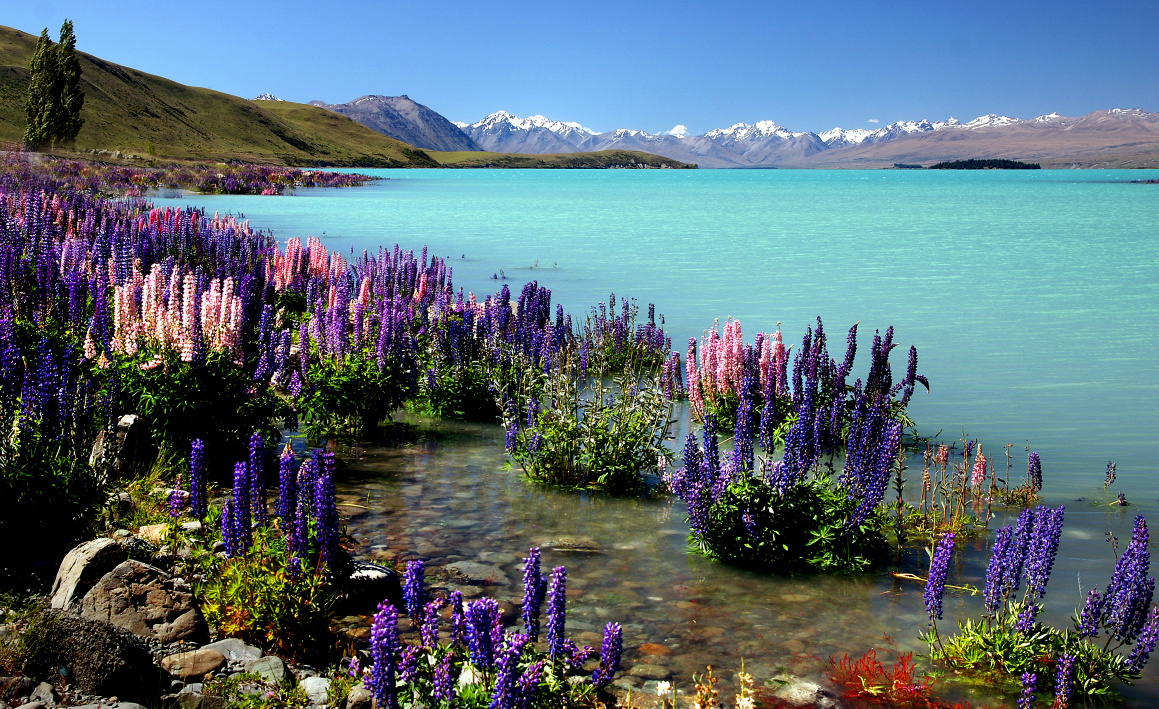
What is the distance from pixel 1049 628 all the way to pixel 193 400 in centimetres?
702

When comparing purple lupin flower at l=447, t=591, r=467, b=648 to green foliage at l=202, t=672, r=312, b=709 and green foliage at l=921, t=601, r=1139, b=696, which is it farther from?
green foliage at l=921, t=601, r=1139, b=696

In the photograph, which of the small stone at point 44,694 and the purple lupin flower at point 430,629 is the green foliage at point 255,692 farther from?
the purple lupin flower at point 430,629

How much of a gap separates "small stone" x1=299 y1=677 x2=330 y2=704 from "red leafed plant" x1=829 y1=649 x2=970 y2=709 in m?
3.04

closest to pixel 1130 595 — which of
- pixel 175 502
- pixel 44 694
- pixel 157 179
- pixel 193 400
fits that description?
pixel 44 694

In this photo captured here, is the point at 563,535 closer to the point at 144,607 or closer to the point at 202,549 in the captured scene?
the point at 202,549

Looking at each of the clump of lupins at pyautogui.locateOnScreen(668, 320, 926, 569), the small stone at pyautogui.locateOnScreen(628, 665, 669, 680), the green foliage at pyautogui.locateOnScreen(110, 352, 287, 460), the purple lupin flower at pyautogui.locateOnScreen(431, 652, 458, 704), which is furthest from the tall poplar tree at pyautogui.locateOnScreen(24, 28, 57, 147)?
the purple lupin flower at pyautogui.locateOnScreen(431, 652, 458, 704)

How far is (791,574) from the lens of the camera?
6738mm

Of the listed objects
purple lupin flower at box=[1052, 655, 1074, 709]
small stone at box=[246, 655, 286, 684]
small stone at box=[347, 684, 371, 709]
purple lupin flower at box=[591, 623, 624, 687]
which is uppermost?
purple lupin flower at box=[591, 623, 624, 687]

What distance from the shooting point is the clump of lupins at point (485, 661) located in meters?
3.48

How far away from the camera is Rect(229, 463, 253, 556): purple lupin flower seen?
4.85m

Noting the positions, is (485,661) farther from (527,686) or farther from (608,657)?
(608,657)

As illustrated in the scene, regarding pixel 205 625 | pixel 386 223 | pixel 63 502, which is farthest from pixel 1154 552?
pixel 386 223

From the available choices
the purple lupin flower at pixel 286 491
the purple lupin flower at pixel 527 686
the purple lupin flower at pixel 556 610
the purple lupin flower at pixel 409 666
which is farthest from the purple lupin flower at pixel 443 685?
the purple lupin flower at pixel 286 491

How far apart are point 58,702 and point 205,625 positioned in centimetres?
101
